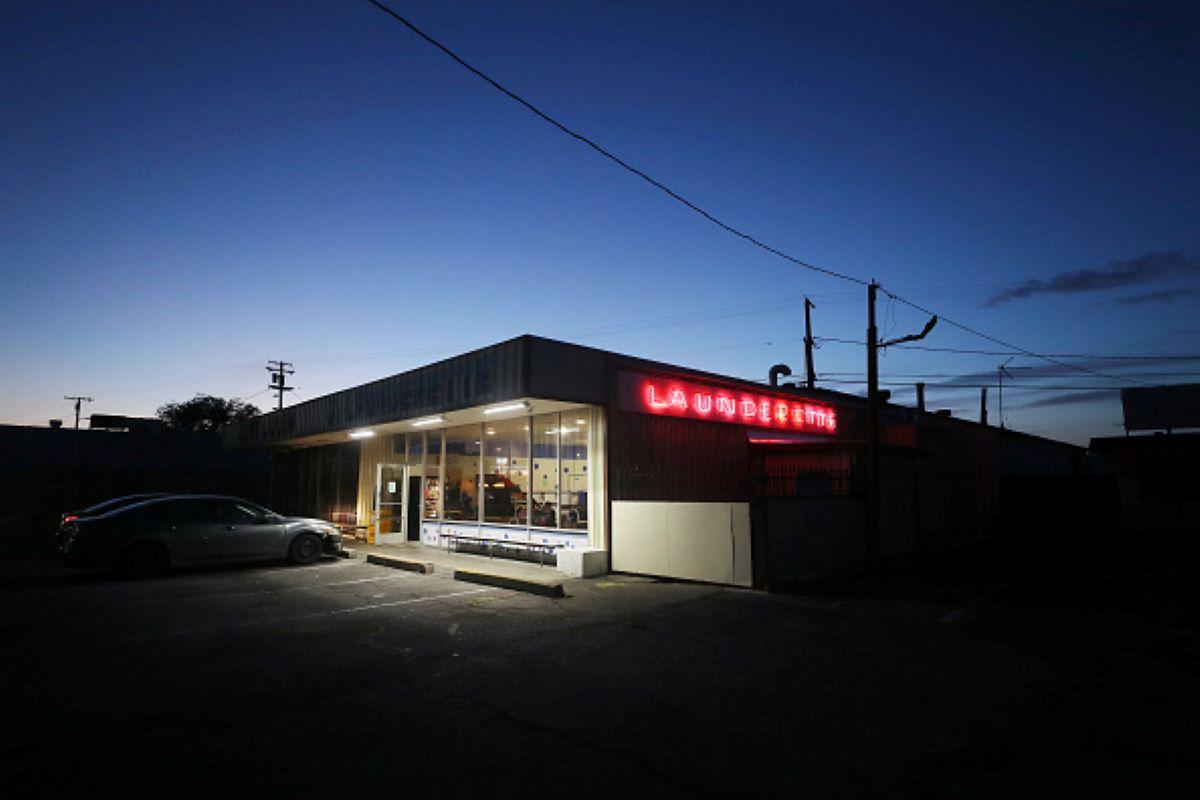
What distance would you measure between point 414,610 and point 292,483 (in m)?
19.7

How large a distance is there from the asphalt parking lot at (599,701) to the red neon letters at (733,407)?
6.08 meters

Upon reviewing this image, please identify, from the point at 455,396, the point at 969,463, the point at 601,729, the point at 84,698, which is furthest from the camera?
the point at 969,463

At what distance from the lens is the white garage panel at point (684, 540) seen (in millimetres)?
10711

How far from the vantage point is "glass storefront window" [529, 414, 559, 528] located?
13.9 meters

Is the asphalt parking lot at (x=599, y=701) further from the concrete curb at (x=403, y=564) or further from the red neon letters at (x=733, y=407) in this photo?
the red neon letters at (x=733, y=407)

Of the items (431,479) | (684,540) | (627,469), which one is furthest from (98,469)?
(684,540)

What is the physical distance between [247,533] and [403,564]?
3.46 metres

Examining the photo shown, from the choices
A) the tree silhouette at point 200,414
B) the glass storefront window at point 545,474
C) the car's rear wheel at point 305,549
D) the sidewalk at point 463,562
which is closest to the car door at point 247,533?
the car's rear wheel at point 305,549

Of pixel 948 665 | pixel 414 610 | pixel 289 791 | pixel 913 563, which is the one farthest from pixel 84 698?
pixel 913 563

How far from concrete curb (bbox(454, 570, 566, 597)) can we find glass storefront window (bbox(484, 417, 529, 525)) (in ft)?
9.22

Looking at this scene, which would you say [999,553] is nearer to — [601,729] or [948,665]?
[948,665]

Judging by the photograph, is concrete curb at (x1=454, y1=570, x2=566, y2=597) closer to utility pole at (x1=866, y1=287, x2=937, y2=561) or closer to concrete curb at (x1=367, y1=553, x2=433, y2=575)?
concrete curb at (x1=367, y1=553, x2=433, y2=575)

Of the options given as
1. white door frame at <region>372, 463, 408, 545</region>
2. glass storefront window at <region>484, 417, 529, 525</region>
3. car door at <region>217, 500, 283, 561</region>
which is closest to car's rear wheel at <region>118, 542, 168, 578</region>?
car door at <region>217, 500, 283, 561</region>

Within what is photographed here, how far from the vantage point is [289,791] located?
364 cm
